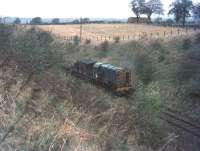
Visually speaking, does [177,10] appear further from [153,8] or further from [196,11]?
[153,8]

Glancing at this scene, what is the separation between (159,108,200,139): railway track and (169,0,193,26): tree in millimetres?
72704

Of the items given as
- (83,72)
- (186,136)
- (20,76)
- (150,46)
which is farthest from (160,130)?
(150,46)

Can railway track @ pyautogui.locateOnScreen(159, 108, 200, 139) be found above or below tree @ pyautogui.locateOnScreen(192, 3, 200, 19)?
below

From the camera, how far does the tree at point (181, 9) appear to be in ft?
330

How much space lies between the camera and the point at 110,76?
34.9m

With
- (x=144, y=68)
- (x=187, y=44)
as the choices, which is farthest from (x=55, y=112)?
(x=187, y=44)

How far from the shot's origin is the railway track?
25.4 m

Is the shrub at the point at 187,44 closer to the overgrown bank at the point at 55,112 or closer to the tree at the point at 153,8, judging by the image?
the overgrown bank at the point at 55,112

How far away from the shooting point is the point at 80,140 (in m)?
7.14

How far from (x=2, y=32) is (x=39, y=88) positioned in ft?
29.2

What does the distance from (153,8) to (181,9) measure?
27236 mm

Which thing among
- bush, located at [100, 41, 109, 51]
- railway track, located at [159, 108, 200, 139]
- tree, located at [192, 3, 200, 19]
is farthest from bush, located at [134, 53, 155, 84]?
tree, located at [192, 3, 200, 19]

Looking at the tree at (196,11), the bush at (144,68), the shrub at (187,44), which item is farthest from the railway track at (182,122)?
the tree at (196,11)

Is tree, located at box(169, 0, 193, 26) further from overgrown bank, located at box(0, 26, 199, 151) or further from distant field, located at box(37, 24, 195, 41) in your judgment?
overgrown bank, located at box(0, 26, 199, 151)
